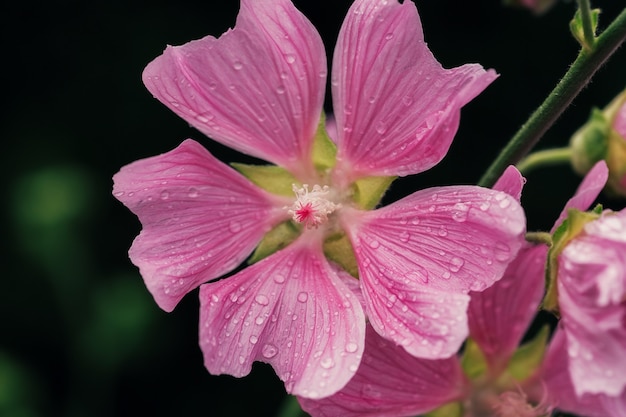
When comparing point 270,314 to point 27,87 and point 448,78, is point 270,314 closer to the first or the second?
point 448,78

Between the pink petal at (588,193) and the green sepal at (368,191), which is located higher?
the pink petal at (588,193)

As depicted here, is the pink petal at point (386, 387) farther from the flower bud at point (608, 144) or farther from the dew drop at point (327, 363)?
the flower bud at point (608, 144)

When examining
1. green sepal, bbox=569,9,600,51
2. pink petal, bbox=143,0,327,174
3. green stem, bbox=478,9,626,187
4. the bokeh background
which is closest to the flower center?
pink petal, bbox=143,0,327,174

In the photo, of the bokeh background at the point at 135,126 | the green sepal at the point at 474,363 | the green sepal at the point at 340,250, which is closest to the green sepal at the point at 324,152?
the green sepal at the point at 340,250

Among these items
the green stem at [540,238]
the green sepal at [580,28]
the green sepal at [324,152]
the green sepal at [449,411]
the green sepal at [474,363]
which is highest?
the green sepal at [580,28]

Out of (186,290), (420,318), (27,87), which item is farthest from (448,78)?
(27,87)

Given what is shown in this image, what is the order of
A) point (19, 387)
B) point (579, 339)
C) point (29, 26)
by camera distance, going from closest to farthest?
point (579, 339)
point (19, 387)
point (29, 26)

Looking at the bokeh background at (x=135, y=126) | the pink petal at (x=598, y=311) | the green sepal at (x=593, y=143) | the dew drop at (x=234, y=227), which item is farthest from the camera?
the bokeh background at (x=135, y=126)
